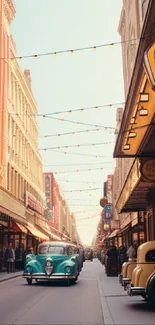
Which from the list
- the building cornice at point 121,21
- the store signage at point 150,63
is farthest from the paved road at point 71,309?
the building cornice at point 121,21

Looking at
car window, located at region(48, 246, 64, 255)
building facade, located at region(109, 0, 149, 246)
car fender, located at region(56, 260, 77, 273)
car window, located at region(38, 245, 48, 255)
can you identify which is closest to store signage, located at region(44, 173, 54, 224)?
building facade, located at region(109, 0, 149, 246)

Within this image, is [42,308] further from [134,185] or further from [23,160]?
[23,160]

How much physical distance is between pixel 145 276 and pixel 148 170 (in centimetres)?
622

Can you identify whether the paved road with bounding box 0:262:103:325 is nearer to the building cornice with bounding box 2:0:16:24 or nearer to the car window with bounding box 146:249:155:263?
the car window with bounding box 146:249:155:263

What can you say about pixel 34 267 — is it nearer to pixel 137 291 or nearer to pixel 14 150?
pixel 137 291

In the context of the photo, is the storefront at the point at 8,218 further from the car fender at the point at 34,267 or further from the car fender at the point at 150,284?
the car fender at the point at 150,284

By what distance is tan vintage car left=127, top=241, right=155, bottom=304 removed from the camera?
1080 cm

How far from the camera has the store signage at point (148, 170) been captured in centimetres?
1662

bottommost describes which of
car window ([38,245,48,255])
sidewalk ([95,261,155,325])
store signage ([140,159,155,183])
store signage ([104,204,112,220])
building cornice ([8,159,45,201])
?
sidewalk ([95,261,155,325])

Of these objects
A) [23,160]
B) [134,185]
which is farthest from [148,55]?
[23,160]

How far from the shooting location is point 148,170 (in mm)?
16766

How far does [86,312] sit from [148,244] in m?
2.42

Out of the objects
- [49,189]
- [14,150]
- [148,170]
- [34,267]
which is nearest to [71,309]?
[148,170]

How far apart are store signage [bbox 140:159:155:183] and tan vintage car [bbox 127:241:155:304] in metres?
4.89
